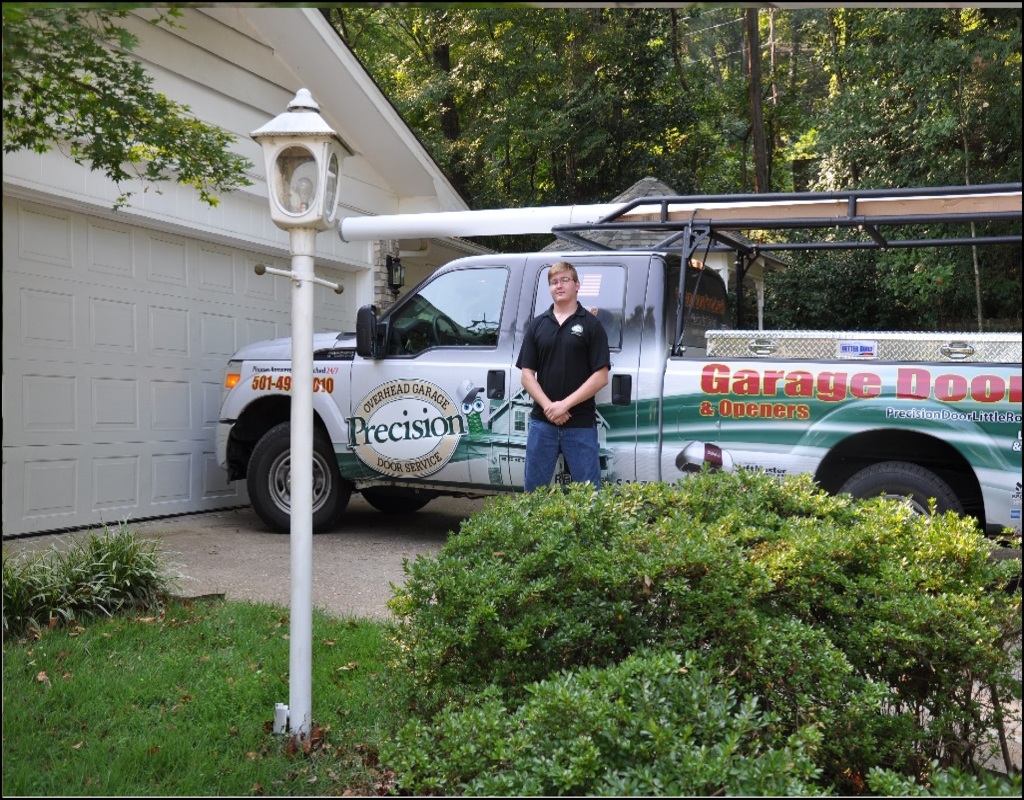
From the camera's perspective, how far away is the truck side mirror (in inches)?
296

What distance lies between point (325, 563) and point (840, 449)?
3486 mm

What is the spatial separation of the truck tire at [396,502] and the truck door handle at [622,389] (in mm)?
2795

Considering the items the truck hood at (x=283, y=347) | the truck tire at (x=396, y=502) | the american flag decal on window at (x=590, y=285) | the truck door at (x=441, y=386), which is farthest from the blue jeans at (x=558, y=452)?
the truck tire at (x=396, y=502)

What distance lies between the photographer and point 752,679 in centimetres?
304

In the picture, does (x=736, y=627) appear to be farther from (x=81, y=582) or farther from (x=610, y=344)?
(x=610, y=344)

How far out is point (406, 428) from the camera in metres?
7.55

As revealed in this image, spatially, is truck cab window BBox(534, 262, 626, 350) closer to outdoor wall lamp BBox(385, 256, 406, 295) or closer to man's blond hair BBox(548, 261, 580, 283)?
man's blond hair BBox(548, 261, 580, 283)

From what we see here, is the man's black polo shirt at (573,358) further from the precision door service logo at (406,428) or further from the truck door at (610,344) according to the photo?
the precision door service logo at (406,428)

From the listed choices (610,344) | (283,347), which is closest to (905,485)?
(610,344)

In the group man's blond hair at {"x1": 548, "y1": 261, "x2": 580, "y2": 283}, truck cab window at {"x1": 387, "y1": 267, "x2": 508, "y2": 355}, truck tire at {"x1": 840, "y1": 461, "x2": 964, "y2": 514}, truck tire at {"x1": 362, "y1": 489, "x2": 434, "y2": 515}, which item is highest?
man's blond hair at {"x1": 548, "y1": 261, "x2": 580, "y2": 283}

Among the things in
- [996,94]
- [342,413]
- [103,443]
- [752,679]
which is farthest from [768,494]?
[996,94]

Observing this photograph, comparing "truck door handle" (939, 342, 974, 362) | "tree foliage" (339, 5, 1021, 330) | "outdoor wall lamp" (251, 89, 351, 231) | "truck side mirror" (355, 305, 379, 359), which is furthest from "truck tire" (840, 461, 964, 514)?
"tree foliage" (339, 5, 1021, 330)

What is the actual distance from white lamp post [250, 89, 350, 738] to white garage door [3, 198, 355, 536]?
13.4 ft

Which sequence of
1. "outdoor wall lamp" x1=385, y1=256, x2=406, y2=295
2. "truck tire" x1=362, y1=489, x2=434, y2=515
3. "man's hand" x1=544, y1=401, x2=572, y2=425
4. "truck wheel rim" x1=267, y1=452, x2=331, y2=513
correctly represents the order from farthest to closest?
"outdoor wall lamp" x1=385, y1=256, x2=406, y2=295
"truck tire" x1=362, y1=489, x2=434, y2=515
"truck wheel rim" x1=267, y1=452, x2=331, y2=513
"man's hand" x1=544, y1=401, x2=572, y2=425
